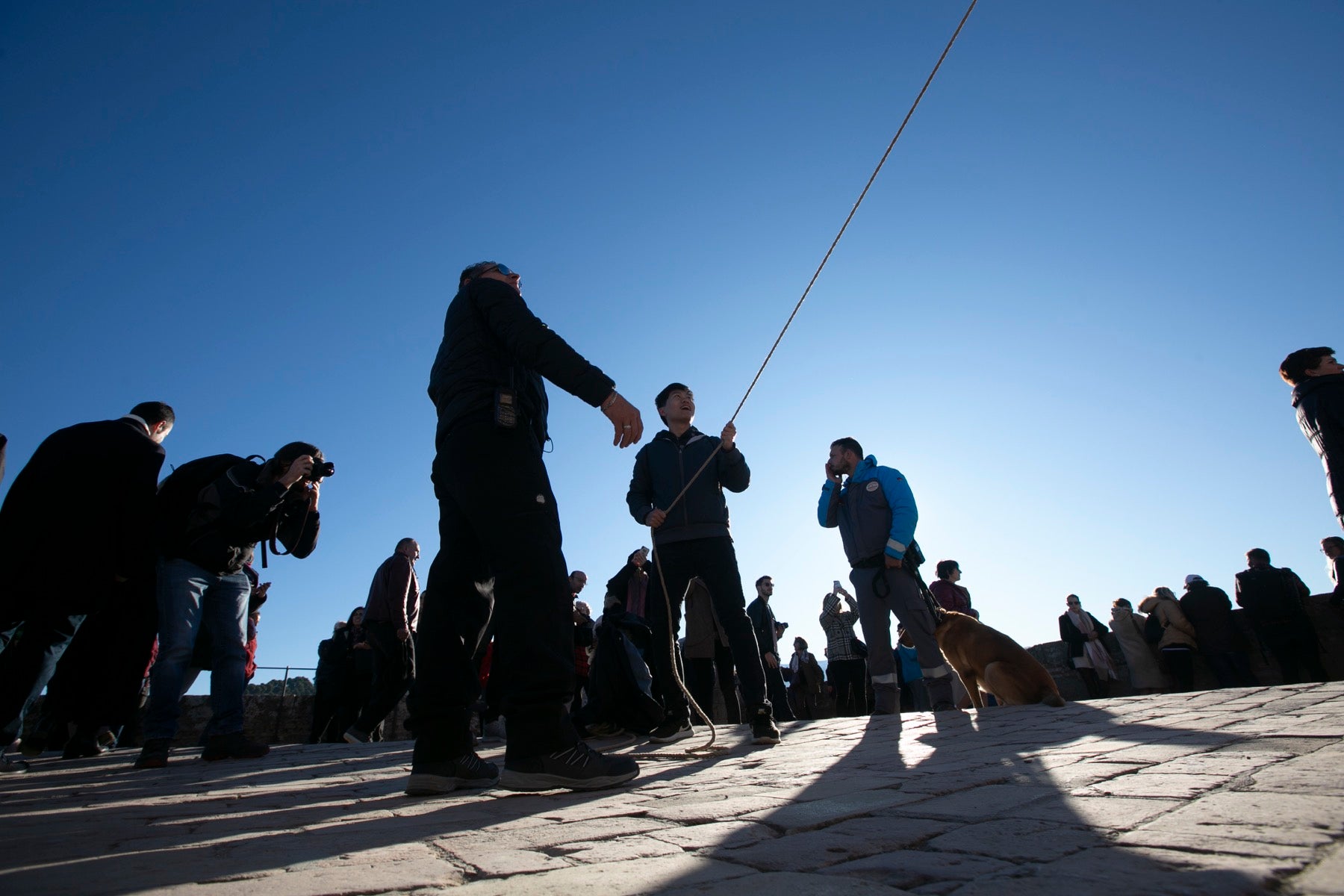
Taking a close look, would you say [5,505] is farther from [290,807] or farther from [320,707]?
[320,707]

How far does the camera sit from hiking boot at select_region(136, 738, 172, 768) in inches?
167

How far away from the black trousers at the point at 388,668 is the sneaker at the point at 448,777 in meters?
4.00

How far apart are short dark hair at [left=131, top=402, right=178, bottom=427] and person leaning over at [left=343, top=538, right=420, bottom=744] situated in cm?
237

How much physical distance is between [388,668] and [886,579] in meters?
4.26

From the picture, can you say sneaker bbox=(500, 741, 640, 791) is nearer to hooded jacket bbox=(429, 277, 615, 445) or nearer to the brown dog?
hooded jacket bbox=(429, 277, 615, 445)

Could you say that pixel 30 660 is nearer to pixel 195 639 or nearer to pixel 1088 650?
pixel 195 639

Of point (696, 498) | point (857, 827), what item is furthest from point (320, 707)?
point (857, 827)

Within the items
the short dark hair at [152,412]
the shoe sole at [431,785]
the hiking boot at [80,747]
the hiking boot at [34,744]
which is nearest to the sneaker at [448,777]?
the shoe sole at [431,785]

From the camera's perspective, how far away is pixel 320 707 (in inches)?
316

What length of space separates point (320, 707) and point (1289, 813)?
340 inches

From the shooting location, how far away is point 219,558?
4.35 meters

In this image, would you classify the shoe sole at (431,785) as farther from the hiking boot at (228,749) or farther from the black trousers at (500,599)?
the hiking boot at (228,749)

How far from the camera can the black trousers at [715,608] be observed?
14.1 feet

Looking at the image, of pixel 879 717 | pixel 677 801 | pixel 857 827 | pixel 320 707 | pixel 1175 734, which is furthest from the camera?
pixel 320 707
